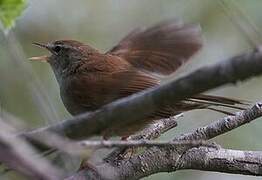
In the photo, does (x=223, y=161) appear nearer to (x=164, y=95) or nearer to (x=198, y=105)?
(x=198, y=105)

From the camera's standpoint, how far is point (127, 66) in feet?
13.4

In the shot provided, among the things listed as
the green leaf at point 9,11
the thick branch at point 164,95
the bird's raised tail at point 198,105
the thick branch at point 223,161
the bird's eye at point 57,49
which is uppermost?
the green leaf at point 9,11

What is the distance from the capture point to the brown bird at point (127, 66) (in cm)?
359

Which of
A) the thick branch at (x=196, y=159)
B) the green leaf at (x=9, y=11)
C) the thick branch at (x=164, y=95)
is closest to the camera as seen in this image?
the thick branch at (x=164, y=95)

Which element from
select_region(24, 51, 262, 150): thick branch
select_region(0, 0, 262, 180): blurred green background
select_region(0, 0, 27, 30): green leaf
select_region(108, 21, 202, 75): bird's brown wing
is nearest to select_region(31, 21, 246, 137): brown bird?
select_region(108, 21, 202, 75): bird's brown wing

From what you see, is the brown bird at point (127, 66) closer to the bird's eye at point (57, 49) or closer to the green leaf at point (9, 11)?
the bird's eye at point (57, 49)

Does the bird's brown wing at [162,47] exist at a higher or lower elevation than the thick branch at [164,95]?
lower

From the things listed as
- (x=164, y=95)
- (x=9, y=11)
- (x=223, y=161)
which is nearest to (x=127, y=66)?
(x=223, y=161)

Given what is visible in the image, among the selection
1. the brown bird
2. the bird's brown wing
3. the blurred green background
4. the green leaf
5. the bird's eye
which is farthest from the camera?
the blurred green background

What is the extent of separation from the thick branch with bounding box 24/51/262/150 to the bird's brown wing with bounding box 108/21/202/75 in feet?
7.34

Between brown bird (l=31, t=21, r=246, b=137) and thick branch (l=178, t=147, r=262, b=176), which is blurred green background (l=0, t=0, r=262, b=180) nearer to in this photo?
brown bird (l=31, t=21, r=246, b=137)

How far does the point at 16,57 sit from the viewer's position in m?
1.63

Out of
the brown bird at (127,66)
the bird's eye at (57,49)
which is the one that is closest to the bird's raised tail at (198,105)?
the brown bird at (127,66)

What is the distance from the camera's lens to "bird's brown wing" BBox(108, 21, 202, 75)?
3832 mm
